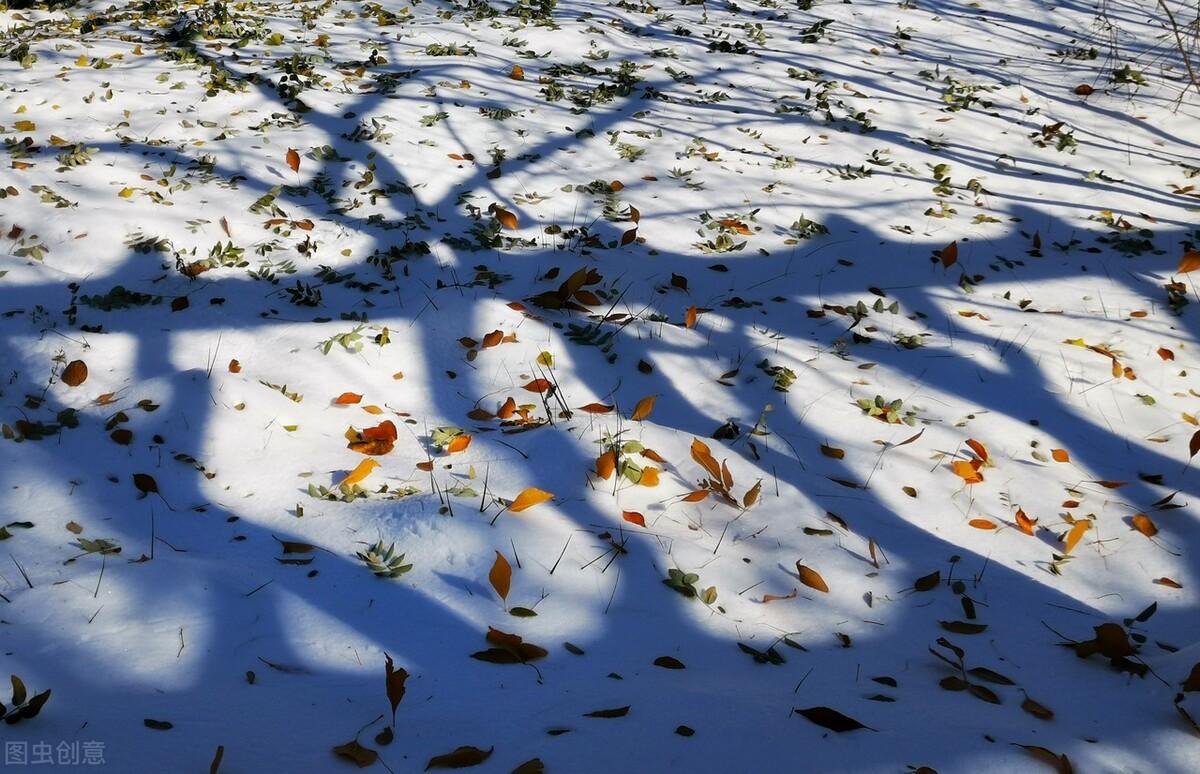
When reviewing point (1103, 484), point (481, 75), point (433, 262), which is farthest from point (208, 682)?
point (481, 75)

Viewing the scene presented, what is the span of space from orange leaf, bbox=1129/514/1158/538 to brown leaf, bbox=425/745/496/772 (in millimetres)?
2235

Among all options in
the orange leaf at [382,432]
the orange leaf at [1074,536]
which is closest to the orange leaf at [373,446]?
the orange leaf at [382,432]

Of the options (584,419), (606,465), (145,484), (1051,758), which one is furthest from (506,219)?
(1051,758)

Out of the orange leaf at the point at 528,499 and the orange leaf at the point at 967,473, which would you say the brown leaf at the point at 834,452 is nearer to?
the orange leaf at the point at 967,473

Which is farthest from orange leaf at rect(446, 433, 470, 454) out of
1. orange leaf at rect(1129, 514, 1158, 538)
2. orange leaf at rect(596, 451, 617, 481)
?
orange leaf at rect(1129, 514, 1158, 538)

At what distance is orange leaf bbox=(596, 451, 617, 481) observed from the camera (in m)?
2.41

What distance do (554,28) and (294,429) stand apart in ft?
18.5

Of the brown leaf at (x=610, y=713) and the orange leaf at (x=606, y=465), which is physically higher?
the brown leaf at (x=610, y=713)

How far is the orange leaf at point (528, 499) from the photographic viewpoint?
87.3 inches

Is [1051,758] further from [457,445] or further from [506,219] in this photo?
[506,219]

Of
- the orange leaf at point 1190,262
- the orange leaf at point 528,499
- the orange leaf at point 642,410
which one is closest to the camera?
the orange leaf at point 528,499

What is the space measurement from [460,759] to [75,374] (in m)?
2.13

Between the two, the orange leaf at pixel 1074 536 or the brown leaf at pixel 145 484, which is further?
the orange leaf at pixel 1074 536

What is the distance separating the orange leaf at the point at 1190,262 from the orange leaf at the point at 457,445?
3.88m
